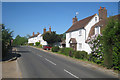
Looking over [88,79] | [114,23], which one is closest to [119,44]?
[114,23]

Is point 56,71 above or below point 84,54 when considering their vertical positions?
below

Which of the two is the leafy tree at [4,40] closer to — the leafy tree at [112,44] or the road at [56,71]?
the road at [56,71]

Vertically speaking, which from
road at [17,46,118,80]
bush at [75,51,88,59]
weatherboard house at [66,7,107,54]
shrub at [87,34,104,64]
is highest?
weatherboard house at [66,7,107,54]

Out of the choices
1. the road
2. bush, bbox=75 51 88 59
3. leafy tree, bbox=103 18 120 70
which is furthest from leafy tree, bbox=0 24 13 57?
leafy tree, bbox=103 18 120 70

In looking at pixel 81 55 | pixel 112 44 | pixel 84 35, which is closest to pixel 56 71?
pixel 112 44

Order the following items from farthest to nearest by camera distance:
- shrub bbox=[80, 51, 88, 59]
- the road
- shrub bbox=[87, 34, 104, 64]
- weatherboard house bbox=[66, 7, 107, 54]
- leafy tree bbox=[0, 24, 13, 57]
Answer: weatherboard house bbox=[66, 7, 107, 54] < shrub bbox=[80, 51, 88, 59] < leafy tree bbox=[0, 24, 13, 57] < shrub bbox=[87, 34, 104, 64] < the road

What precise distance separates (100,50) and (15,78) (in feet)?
33.2

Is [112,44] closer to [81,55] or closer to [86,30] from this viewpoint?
[81,55]

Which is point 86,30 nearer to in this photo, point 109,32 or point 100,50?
point 100,50

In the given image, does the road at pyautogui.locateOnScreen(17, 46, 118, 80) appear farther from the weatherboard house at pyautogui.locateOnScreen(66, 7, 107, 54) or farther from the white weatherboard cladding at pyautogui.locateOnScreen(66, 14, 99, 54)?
the weatherboard house at pyautogui.locateOnScreen(66, 7, 107, 54)

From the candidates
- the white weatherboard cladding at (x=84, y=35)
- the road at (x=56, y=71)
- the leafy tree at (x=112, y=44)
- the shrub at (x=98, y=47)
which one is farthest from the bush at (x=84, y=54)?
the leafy tree at (x=112, y=44)

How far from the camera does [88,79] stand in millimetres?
9031

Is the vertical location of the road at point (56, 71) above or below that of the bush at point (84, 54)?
below

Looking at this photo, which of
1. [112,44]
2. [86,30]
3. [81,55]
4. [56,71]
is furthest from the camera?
[86,30]
